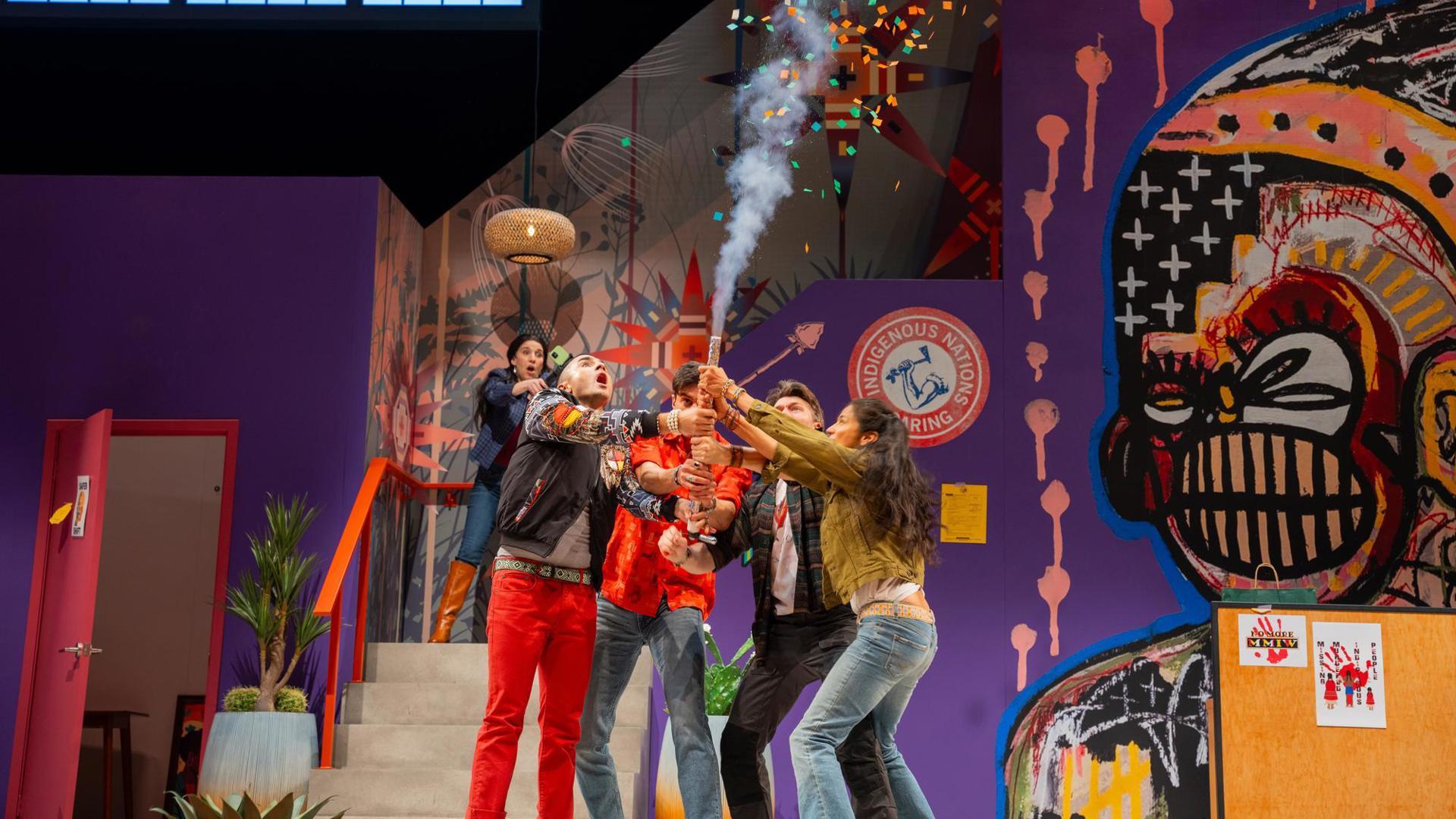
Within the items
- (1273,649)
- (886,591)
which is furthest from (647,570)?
(1273,649)

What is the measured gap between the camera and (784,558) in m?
4.27

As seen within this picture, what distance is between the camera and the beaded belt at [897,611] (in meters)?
3.83

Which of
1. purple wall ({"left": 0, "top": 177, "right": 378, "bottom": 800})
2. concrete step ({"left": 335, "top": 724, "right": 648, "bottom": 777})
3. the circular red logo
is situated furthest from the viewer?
purple wall ({"left": 0, "top": 177, "right": 378, "bottom": 800})

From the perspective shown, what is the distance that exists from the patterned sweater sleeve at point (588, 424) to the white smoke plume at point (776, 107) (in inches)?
151

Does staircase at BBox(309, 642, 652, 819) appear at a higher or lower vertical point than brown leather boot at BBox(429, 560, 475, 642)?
lower

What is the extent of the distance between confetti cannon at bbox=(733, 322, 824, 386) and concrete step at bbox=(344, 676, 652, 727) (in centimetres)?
167

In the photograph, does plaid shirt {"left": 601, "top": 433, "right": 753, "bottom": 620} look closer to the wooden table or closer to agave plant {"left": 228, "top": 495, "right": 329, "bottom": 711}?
agave plant {"left": 228, "top": 495, "right": 329, "bottom": 711}

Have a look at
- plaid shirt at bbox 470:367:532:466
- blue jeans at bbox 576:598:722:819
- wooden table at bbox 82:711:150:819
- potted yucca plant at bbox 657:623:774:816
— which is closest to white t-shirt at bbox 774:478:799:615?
blue jeans at bbox 576:598:722:819

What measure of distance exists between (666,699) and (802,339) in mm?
2807

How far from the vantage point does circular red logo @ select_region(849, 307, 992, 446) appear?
21.6ft

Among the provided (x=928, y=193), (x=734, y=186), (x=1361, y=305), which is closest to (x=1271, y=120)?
(x=1361, y=305)

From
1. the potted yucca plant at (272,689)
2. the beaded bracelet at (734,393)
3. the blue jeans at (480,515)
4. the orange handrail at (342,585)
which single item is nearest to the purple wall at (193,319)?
the orange handrail at (342,585)

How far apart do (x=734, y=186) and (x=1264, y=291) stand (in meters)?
2.96

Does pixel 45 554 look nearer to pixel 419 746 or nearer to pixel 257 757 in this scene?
pixel 257 757
